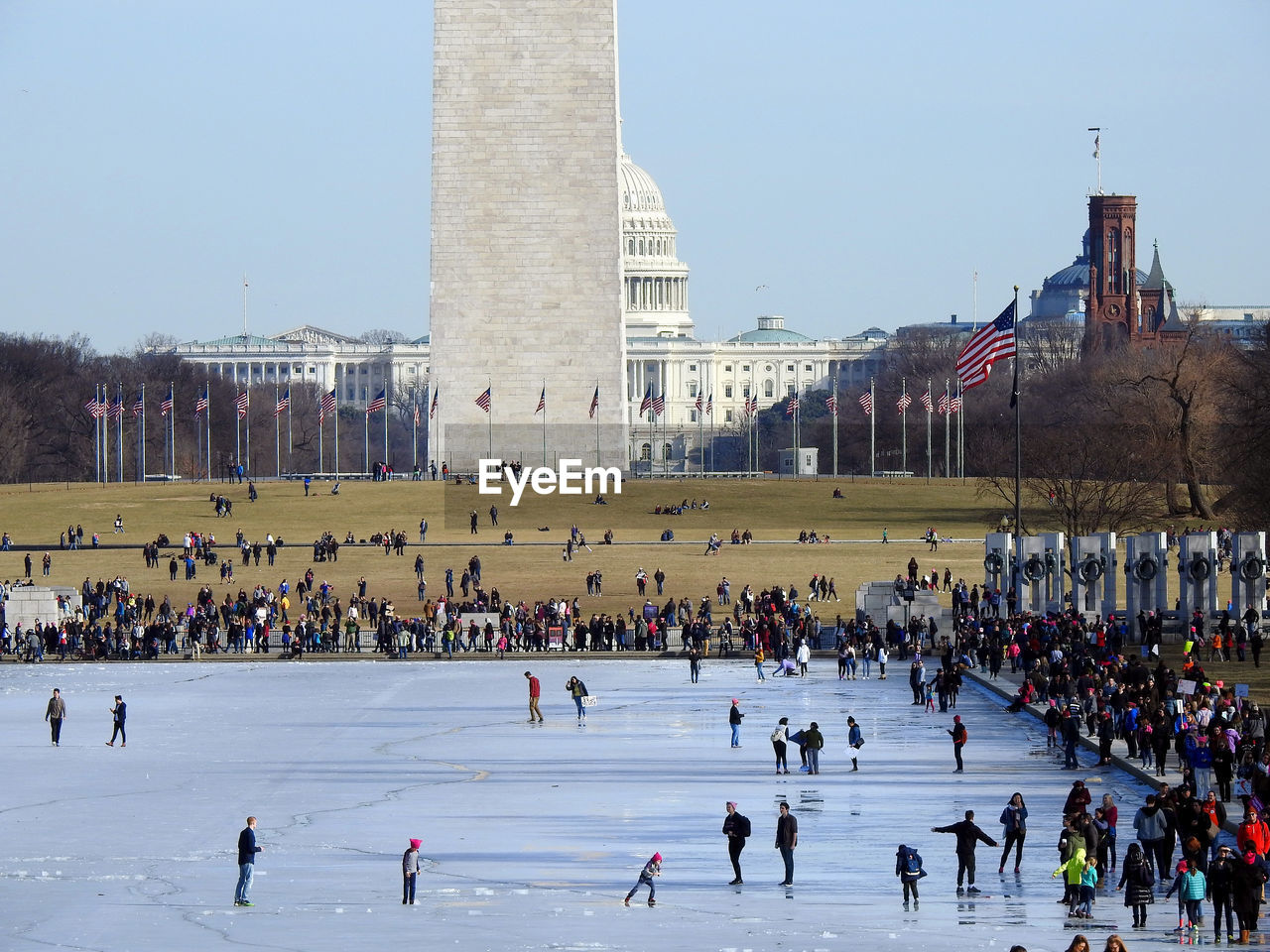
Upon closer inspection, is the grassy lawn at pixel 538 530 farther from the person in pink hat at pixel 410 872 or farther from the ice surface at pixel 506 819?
the person in pink hat at pixel 410 872

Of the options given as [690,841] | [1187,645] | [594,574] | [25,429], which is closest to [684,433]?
[25,429]

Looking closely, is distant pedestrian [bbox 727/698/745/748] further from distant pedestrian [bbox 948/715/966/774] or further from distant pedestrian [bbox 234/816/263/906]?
distant pedestrian [bbox 234/816/263/906]

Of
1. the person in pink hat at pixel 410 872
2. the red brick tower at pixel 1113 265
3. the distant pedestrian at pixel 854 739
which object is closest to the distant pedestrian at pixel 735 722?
the distant pedestrian at pixel 854 739

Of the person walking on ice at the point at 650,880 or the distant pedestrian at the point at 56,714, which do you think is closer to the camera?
the person walking on ice at the point at 650,880

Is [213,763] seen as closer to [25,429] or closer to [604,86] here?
[604,86]

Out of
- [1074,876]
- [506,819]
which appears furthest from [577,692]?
[1074,876]

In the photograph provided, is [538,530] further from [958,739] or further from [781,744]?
[958,739]

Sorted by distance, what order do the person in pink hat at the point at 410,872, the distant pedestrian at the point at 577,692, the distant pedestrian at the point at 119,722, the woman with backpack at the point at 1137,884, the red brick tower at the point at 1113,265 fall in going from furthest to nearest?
the red brick tower at the point at 1113,265, the distant pedestrian at the point at 577,692, the distant pedestrian at the point at 119,722, the person in pink hat at the point at 410,872, the woman with backpack at the point at 1137,884
